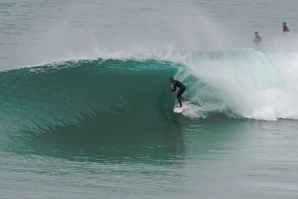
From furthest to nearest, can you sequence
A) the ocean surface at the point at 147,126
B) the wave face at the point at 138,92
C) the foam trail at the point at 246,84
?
the foam trail at the point at 246,84 → the wave face at the point at 138,92 → the ocean surface at the point at 147,126

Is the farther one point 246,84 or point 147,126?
point 246,84

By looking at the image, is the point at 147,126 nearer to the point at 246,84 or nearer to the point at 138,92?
the point at 138,92

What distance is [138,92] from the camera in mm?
20094

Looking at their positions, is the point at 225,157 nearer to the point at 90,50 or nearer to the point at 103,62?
the point at 103,62

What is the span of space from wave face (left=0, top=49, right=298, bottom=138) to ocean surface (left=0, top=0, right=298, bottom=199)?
1.3 inches

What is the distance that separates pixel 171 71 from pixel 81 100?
3.30 metres

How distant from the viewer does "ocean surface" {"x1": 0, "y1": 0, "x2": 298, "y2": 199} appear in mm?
12586

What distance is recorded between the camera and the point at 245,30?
40.6 m

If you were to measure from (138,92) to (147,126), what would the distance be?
1947 mm

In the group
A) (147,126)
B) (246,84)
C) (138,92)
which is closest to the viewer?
(147,126)

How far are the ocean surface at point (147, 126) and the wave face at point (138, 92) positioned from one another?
3 cm

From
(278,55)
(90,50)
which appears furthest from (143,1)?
(278,55)

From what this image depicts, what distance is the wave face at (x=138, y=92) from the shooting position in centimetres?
1870

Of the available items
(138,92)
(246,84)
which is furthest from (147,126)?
(246,84)
